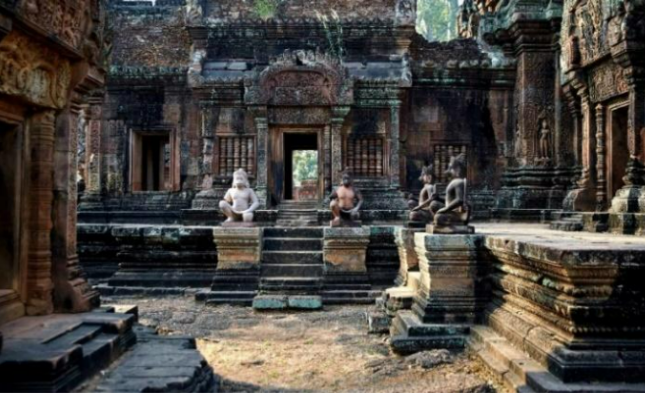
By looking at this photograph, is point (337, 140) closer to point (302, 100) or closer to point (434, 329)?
point (302, 100)

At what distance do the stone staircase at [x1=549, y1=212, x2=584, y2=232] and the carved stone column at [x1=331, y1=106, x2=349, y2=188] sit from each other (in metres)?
4.13

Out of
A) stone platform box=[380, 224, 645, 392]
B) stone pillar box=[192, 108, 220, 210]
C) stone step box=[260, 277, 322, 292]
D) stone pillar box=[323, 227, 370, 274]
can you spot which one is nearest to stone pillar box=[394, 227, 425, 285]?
stone pillar box=[323, 227, 370, 274]

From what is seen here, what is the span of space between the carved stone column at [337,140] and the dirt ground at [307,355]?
4057mm

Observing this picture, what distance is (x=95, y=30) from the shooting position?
203 inches

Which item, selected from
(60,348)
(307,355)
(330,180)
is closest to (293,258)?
(330,180)

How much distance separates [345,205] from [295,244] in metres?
1.08

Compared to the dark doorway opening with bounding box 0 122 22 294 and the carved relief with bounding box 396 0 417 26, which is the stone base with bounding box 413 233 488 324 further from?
the carved relief with bounding box 396 0 417 26

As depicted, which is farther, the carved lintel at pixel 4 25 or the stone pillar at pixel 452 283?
the stone pillar at pixel 452 283

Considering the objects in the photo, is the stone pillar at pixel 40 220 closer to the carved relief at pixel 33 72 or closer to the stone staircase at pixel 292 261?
the carved relief at pixel 33 72

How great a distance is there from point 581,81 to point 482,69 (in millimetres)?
2639

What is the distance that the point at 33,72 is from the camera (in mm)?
4559

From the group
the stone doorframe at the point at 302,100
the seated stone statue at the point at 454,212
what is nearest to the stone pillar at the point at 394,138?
the stone doorframe at the point at 302,100

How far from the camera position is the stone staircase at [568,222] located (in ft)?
29.5

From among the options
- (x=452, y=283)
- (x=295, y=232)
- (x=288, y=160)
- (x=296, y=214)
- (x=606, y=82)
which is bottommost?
(x=452, y=283)
